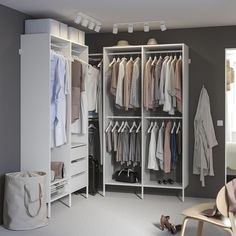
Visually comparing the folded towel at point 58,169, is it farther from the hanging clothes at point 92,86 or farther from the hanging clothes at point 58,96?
the hanging clothes at point 92,86

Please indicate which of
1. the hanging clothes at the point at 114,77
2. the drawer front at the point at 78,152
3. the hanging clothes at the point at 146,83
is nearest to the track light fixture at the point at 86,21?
the hanging clothes at the point at 114,77

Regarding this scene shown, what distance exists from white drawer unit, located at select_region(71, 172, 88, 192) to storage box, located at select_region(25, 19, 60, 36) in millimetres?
1917

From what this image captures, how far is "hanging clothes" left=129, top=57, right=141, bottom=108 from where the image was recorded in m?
6.08

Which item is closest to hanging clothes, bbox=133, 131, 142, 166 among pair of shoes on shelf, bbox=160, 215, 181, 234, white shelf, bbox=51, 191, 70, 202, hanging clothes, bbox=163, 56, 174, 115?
hanging clothes, bbox=163, 56, 174, 115

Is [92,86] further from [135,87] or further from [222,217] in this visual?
[222,217]

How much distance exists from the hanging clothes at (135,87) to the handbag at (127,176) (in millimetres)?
998

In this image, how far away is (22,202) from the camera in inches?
181

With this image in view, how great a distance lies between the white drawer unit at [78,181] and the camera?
18.6ft

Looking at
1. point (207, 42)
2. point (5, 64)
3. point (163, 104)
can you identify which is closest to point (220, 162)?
point (163, 104)

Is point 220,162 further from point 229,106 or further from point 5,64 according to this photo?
point 5,64

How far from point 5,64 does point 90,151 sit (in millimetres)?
2298

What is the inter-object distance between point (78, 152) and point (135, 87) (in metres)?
1.23

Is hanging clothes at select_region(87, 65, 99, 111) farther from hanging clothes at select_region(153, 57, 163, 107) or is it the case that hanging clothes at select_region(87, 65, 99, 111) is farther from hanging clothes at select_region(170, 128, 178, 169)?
hanging clothes at select_region(170, 128, 178, 169)

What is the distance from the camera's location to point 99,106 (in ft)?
21.1
